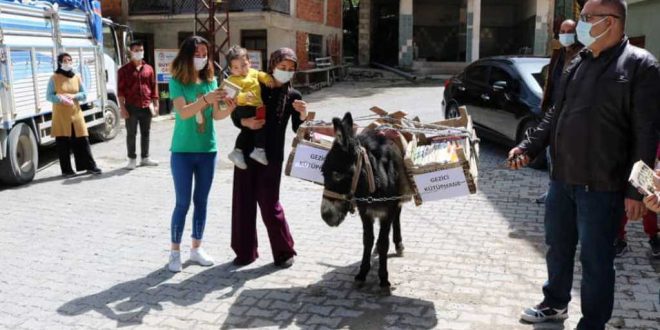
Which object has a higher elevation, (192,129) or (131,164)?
(192,129)

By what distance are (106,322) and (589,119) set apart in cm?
332

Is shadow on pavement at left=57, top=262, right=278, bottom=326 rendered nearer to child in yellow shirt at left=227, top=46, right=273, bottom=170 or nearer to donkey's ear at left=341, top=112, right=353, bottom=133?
child in yellow shirt at left=227, top=46, right=273, bottom=170

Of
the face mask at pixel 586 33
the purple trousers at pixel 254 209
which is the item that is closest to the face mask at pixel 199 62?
the purple trousers at pixel 254 209

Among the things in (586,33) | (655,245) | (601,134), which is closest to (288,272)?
(601,134)

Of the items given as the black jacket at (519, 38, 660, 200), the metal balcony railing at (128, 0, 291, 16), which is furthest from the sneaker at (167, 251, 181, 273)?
the metal balcony railing at (128, 0, 291, 16)

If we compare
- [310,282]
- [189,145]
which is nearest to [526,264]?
[310,282]

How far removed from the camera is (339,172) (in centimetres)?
398

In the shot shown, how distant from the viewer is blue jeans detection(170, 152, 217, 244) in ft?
15.6

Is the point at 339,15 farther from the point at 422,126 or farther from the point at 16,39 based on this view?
the point at 422,126

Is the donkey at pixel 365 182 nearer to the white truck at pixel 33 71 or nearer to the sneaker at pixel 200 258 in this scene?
the sneaker at pixel 200 258

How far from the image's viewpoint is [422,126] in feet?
16.5

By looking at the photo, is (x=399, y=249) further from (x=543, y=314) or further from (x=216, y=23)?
(x=216, y=23)

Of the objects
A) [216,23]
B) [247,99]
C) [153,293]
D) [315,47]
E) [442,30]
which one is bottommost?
[153,293]

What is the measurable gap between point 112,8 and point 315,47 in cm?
908
